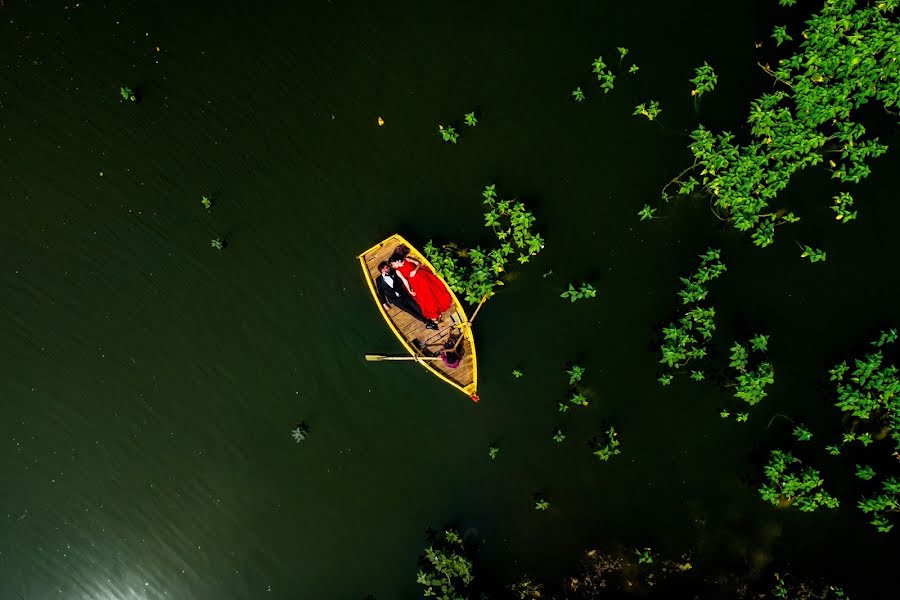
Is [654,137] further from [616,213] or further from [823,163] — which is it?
[823,163]

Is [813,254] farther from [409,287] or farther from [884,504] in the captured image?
[409,287]

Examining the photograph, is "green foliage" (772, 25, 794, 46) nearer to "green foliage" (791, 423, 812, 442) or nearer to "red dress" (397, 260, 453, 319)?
"green foliage" (791, 423, 812, 442)

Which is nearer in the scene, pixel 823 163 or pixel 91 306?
pixel 823 163

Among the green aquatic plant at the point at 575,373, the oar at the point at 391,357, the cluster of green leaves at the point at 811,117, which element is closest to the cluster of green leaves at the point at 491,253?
the oar at the point at 391,357

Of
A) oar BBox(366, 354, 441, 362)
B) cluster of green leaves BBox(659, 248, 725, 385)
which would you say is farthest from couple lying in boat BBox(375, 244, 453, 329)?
cluster of green leaves BBox(659, 248, 725, 385)

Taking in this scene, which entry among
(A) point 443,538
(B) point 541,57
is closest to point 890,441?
(A) point 443,538

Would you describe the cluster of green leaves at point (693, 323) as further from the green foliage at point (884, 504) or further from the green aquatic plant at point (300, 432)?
the green aquatic plant at point (300, 432)
